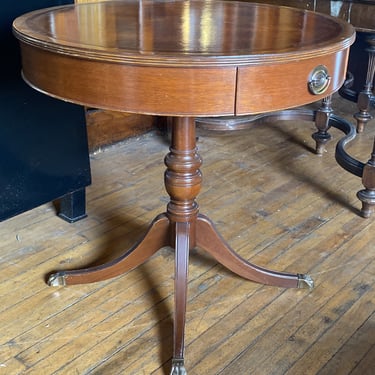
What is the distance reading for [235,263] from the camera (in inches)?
59.3

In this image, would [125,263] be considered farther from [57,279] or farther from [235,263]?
[235,263]

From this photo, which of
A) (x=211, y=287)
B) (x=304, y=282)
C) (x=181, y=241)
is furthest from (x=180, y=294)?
(x=304, y=282)

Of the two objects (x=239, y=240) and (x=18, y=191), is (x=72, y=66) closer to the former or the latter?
(x=18, y=191)

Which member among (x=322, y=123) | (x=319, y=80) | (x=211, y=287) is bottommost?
(x=211, y=287)

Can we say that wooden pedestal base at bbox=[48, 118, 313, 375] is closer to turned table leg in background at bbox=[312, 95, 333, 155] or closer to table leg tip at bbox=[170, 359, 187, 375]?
table leg tip at bbox=[170, 359, 187, 375]

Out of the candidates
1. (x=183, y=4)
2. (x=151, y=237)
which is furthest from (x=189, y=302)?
(x=183, y=4)

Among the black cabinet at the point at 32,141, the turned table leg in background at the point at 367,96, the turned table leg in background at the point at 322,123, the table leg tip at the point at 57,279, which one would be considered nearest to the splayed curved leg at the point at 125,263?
the table leg tip at the point at 57,279

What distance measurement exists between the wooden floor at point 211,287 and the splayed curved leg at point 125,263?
0.04m

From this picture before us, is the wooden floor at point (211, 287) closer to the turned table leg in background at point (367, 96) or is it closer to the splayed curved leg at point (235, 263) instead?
the splayed curved leg at point (235, 263)

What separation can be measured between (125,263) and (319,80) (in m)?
0.76

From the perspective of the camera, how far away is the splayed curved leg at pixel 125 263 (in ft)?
4.87

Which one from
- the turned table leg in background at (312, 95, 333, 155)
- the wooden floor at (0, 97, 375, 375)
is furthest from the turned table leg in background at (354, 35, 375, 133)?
the wooden floor at (0, 97, 375, 375)

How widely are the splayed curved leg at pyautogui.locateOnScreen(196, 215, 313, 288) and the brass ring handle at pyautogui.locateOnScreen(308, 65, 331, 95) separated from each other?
0.53 metres

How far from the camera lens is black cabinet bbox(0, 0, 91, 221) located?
153 cm
